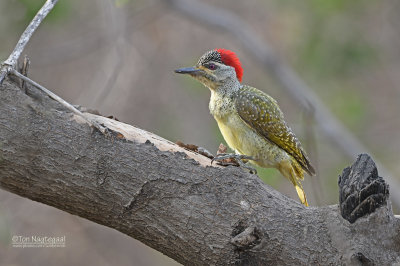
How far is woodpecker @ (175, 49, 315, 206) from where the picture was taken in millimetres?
4398

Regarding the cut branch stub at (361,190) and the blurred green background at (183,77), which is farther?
the blurred green background at (183,77)

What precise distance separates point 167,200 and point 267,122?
1.67 m

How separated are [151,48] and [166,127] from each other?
133cm

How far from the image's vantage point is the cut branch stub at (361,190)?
2.83 meters

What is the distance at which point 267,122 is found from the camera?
14.6 ft

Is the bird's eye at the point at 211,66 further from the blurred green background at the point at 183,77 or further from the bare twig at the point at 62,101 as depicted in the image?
Answer: the blurred green background at the point at 183,77

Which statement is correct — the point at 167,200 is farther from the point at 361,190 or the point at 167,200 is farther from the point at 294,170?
the point at 294,170

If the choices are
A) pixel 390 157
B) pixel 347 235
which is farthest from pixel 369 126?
pixel 347 235

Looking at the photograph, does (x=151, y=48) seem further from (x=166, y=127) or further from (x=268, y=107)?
(x=268, y=107)

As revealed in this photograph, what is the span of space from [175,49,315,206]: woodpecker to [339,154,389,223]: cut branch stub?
1374 millimetres

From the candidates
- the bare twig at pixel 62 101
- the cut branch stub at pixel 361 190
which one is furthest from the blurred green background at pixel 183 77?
the cut branch stub at pixel 361 190

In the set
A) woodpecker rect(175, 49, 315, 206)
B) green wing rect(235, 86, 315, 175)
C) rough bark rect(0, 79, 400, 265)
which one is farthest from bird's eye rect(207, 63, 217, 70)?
rough bark rect(0, 79, 400, 265)

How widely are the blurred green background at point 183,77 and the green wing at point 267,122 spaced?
2.49 metres

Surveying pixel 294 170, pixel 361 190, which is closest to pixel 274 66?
pixel 294 170
